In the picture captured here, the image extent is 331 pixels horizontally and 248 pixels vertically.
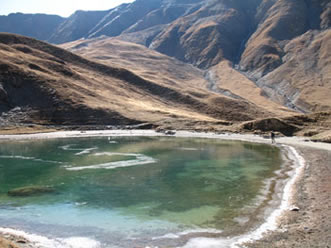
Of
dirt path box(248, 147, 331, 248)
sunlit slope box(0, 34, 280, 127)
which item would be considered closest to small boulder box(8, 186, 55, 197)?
dirt path box(248, 147, 331, 248)

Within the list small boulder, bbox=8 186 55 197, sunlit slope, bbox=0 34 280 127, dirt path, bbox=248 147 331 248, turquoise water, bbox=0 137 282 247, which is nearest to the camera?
dirt path, bbox=248 147 331 248

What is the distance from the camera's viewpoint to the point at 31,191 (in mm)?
40875

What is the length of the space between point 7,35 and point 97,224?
593ft

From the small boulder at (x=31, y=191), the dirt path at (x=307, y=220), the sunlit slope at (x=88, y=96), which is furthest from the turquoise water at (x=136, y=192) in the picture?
the sunlit slope at (x=88, y=96)

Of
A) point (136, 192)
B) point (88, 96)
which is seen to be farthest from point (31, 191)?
point (88, 96)

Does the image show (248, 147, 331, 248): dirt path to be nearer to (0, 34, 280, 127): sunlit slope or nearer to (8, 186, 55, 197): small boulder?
(8, 186, 55, 197): small boulder

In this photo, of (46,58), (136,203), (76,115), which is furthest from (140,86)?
(136,203)

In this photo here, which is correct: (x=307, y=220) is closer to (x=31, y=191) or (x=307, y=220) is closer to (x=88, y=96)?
(x=31, y=191)

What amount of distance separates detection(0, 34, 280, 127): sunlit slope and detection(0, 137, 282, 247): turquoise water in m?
54.0

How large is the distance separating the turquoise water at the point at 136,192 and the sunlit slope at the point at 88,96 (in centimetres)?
5404

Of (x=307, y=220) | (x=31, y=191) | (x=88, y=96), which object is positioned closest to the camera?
(x=307, y=220)

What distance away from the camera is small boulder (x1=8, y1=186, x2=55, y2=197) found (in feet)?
130

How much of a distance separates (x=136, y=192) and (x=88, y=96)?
108461 millimetres

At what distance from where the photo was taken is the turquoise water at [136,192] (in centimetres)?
2834
